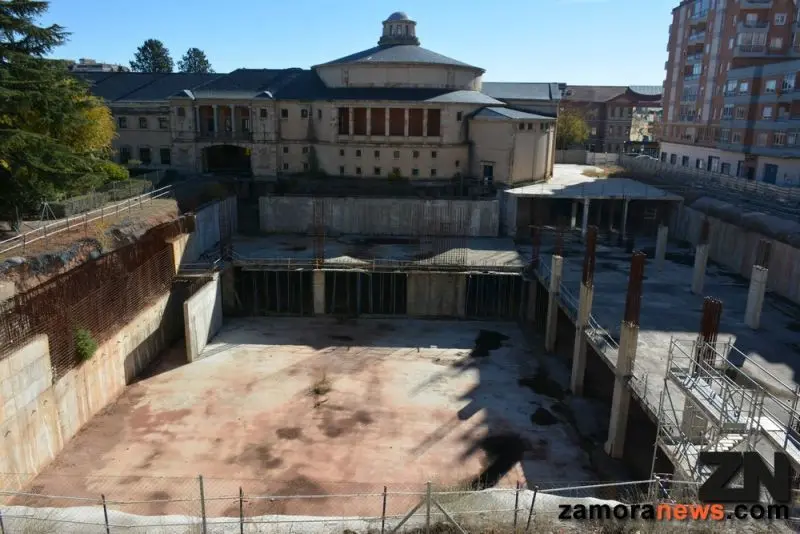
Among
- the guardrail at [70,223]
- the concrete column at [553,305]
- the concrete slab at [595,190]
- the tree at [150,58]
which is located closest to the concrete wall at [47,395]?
the guardrail at [70,223]

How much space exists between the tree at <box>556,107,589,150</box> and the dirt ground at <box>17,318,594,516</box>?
63787 millimetres

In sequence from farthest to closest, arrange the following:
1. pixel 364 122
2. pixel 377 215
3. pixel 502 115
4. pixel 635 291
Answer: pixel 364 122 → pixel 502 115 → pixel 377 215 → pixel 635 291

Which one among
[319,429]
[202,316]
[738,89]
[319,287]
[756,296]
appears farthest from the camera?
[738,89]

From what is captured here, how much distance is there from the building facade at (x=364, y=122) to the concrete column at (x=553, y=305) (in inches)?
765

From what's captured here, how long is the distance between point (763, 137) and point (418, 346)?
156 ft

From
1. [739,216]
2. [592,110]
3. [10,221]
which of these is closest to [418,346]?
[10,221]

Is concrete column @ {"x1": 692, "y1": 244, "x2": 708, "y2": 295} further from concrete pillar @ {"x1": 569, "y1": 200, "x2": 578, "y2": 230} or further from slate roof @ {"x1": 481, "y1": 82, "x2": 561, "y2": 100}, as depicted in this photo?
slate roof @ {"x1": 481, "y1": 82, "x2": 561, "y2": 100}

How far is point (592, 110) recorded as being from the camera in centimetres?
10588

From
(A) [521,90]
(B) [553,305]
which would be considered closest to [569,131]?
(A) [521,90]

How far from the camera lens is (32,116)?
2638 centimetres

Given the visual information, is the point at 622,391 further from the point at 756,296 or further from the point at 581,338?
the point at 756,296

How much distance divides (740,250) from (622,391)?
23050mm

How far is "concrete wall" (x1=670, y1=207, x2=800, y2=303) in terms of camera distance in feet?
110

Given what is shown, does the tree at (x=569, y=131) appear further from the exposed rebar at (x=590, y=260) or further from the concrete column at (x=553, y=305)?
the exposed rebar at (x=590, y=260)
